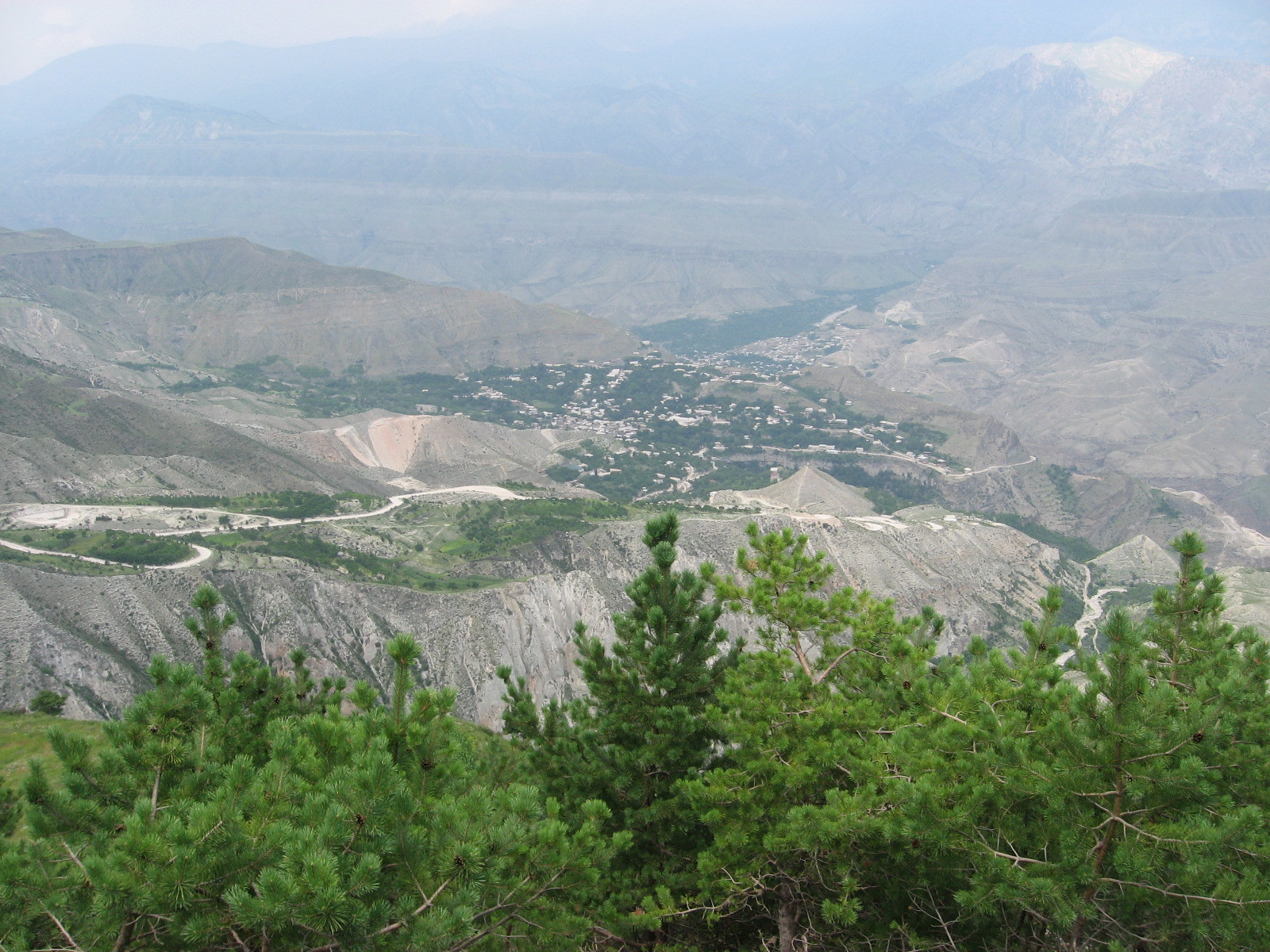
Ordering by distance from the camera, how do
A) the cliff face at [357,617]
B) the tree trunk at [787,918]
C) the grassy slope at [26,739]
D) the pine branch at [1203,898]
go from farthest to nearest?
the cliff face at [357,617]
the grassy slope at [26,739]
the tree trunk at [787,918]
the pine branch at [1203,898]

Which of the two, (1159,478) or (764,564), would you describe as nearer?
(764,564)

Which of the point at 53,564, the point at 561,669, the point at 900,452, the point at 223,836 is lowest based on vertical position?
the point at 900,452

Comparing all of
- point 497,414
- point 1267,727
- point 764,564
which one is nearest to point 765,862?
point 764,564

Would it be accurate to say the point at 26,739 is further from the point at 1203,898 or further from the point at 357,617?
the point at 1203,898

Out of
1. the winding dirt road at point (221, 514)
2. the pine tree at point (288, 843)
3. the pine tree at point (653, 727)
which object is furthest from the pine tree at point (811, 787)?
the winding dirt road at point (221, 514)

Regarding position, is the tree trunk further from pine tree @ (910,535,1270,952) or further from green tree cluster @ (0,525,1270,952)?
pine tree @ (910,535,1270,952)

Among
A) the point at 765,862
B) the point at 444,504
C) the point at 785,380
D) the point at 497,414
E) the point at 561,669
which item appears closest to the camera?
the point at 765,862

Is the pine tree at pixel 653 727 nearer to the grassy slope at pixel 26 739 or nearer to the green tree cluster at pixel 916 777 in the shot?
the green tree cluster at pixel 916 777

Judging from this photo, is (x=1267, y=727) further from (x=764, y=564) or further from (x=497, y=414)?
(x=497, y=414)
